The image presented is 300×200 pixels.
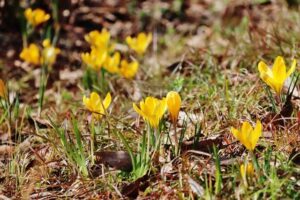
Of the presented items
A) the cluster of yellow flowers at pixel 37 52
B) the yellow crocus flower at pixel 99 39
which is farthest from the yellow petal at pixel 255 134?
the cluster of yellow flowers at pixel 37 52

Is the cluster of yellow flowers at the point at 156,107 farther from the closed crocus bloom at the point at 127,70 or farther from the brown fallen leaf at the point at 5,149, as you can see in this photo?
the closed crocus bloom at the point at 127,70

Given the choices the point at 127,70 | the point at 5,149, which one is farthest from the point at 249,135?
the point at 127,70

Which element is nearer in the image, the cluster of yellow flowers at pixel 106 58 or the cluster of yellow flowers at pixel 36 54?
the cluster of yellow flowers at pixel 106 58

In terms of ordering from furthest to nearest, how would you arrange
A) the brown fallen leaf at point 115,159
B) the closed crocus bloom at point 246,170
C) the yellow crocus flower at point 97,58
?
1. the yellow crocus flower at point 97,58
2. the brown fallen leaf at point 115,159
3. the closed crocus bloom at point 246,170

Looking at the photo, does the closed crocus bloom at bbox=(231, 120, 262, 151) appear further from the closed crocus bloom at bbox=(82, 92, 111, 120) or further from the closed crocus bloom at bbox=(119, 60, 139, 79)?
the closed crocus bloom at bbox=(119, 60, 139, 79)

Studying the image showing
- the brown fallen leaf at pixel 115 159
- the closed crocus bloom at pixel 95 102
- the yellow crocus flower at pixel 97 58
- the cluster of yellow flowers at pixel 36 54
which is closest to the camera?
the brown fallen leaf at pixel 115 159

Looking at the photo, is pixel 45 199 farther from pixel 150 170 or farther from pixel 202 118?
pixel 202 118

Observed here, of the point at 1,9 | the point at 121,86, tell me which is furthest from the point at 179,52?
the point at 1,9
